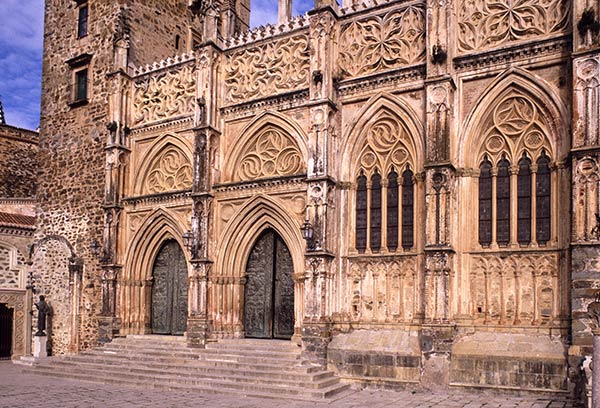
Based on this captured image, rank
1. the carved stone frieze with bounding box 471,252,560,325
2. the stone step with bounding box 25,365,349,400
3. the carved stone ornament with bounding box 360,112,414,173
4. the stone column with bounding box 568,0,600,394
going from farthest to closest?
the carved stone ornament with bounding box 360,112,414,173, the stone step with bounding box 25,365,349,400, the carved stone frieze with bounding box 471,252,560,325, the stone column with bounding box 568,0,600,394

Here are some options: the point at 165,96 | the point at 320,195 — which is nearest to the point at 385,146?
the point at 320,195

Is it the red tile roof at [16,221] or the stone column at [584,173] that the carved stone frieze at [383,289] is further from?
the red tile roof at [16,221]

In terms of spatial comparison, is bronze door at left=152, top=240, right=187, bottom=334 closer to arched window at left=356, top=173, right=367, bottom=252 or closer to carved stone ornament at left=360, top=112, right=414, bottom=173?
arched window at left=356, top=173, right=367, bottom=252

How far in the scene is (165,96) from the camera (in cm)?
2006

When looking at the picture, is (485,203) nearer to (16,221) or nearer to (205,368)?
(205,368)

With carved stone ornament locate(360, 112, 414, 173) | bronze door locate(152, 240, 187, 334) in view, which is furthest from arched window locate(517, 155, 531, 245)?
bronze door locate(152, 240, 187, 334)

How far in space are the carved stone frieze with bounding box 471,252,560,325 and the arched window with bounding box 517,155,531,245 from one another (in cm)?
48

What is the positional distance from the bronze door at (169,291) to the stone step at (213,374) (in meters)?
2.46

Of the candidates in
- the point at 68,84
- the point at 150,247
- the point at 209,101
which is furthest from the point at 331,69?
the point at 68,84

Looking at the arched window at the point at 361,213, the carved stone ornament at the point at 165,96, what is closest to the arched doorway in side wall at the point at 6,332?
the carved stone ornament at the point at 165,96

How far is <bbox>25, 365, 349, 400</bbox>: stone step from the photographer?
13.8 m

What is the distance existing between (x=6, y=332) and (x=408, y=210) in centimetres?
1734

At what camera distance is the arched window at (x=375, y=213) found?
15781 mm

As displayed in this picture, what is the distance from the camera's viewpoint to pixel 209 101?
1836 centimetres
